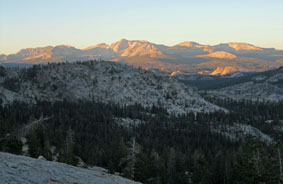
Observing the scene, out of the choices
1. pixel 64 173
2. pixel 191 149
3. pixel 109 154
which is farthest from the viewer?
pixel 191 149

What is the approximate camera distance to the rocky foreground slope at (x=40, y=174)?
2775 centimetres

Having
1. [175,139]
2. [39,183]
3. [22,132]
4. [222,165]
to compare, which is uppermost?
[22,132]

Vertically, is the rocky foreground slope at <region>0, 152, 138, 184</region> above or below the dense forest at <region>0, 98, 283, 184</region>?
above

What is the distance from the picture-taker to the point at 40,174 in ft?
98.7

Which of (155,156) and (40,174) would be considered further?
(155,156)

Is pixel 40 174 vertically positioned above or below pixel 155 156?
above

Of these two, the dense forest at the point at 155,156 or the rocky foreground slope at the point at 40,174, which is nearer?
the rocky foreground slope at the point at 40,174

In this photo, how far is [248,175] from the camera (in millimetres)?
56969

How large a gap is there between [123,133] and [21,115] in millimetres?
67923

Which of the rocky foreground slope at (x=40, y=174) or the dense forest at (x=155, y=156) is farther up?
the rocky foreground slope at (x=40, y=174)

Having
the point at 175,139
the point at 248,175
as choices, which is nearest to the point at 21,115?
the point at 175,139

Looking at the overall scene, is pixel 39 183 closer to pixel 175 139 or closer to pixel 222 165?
pixel 222 165

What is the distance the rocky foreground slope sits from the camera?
91.0ft

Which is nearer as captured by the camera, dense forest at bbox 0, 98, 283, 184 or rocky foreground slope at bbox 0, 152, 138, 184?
rocky foreground slope at bbox 0, 152, 138, 184
